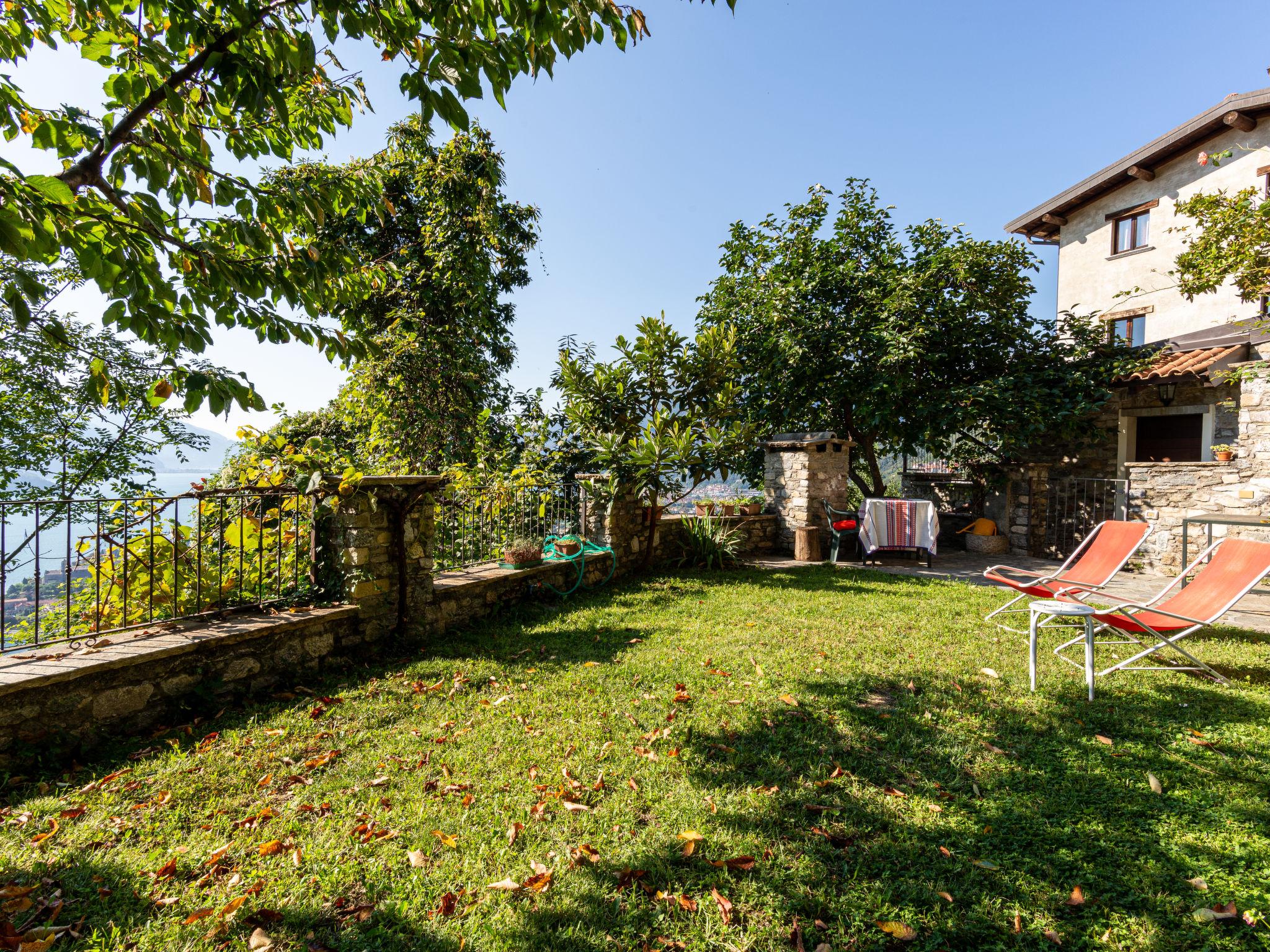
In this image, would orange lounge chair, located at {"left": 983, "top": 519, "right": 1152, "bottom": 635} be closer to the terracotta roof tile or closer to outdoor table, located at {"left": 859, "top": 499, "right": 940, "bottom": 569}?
outdoor table, located at {"left": 859, "top": 499, "right": 940, "bottom": 569}

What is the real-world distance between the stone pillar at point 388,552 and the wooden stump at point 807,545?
628cm

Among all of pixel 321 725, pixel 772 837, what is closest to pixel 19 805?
pixel 321 725

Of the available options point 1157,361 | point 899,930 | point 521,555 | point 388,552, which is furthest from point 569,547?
point 1157,361

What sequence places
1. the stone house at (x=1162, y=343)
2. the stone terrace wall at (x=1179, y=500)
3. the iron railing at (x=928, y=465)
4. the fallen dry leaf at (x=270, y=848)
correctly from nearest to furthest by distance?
the fallen dry leaf at (x=270, y=848) → the stone terrace wall at (x=1179, y=500) → the stone house at (x=1162, y=343) → the iron railing at (x=928, y=465)

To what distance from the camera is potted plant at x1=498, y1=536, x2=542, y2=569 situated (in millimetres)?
5938

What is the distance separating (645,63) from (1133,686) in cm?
655

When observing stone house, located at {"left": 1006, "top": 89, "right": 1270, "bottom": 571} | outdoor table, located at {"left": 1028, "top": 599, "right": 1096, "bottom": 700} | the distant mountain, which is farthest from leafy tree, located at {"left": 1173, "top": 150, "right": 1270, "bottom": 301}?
the distant mountain

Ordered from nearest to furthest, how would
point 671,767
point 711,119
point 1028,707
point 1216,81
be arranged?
point 671,767 < point 1028,707 < point 711,119 < point 1216,81

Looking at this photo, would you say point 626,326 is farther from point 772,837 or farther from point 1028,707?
point 772,837

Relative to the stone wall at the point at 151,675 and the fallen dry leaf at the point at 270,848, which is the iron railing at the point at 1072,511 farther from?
the fallen dry leaf at the point at 270,848

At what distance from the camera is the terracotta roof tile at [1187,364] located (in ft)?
30.6

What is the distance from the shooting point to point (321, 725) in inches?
122

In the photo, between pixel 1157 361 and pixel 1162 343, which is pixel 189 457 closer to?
pixel 1157 361

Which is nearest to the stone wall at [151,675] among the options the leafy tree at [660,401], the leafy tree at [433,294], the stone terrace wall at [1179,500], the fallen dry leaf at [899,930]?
the fallen dry leaf at [899,930]
